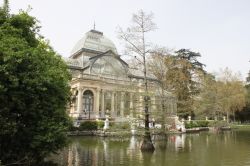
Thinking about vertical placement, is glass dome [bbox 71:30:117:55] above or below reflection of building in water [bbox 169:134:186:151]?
above

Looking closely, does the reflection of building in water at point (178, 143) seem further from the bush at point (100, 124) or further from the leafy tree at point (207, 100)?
the leafy tree at point (207, 100)

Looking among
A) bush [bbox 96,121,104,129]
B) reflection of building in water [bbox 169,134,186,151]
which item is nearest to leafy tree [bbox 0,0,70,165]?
reflection of building in water [bbox 169,134,186,151]

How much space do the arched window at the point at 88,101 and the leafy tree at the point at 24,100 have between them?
36.4 metres

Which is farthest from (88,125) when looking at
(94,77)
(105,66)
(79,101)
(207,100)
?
(207,100)

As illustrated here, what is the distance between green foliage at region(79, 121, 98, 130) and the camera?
3662 cm

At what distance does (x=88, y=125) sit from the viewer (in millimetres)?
37000

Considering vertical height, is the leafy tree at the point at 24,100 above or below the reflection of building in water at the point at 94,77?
below

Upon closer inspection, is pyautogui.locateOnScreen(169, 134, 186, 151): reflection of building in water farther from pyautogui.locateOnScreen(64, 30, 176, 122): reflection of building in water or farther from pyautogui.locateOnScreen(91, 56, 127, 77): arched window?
pyautogui.locateOnScreen(91, 56, 127, 77): arched window

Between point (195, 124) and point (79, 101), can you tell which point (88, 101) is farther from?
point (195, 124)

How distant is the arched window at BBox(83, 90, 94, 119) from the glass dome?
9.40 meters

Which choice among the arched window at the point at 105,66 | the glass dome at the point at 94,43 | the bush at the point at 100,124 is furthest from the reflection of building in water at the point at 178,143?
the glass dome at the point at 94,43

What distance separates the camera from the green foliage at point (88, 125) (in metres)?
36.6

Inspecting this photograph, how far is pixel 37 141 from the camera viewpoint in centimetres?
1166

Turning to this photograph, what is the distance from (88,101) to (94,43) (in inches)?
502
